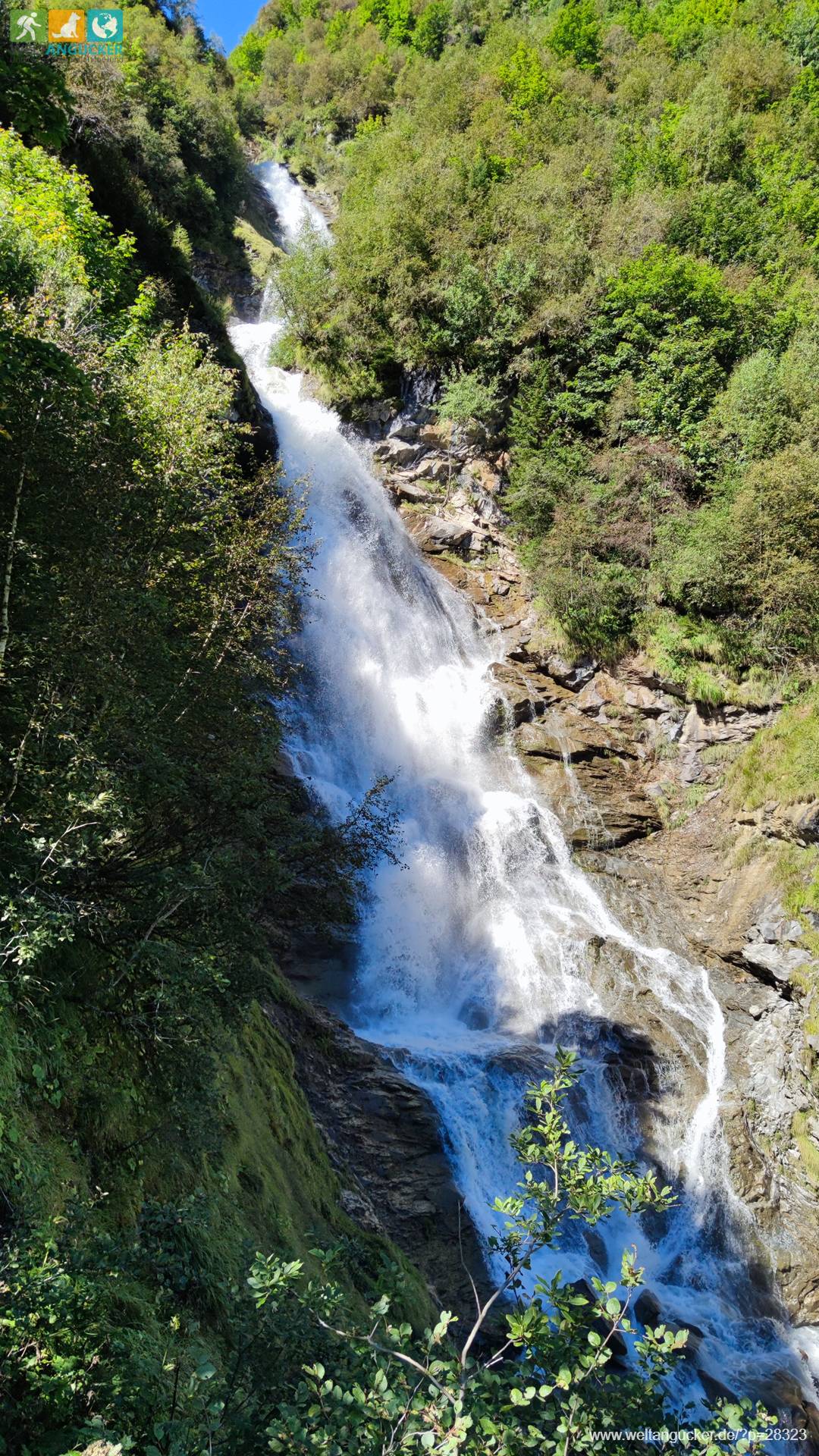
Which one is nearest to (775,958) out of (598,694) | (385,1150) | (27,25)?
(598,694)

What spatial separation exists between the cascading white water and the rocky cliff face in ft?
1.78

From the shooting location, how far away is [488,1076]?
11.4 meters

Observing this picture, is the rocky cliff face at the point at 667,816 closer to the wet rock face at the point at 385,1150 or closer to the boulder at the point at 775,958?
the boulder at the point at 775,958

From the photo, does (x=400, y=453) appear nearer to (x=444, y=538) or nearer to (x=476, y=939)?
(x=444, y=538)

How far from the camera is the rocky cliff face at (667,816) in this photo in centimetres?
1271

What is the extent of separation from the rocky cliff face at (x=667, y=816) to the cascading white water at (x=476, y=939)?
543 mm

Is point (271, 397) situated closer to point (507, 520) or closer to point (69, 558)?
point (507, 520)

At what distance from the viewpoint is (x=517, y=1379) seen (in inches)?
99.1

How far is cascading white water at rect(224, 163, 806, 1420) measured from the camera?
36.6 ft

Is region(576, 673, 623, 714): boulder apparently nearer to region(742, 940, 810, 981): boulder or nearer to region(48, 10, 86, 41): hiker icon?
region(742, 940, 810, 981): boulder

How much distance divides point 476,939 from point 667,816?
20.9ft

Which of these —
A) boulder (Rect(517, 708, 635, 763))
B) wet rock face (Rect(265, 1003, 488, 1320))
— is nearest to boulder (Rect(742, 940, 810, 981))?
boulder (Rect(517, 708, 635, 763))

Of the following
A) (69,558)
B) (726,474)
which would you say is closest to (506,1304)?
(69,558)

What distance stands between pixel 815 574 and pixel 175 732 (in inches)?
668
